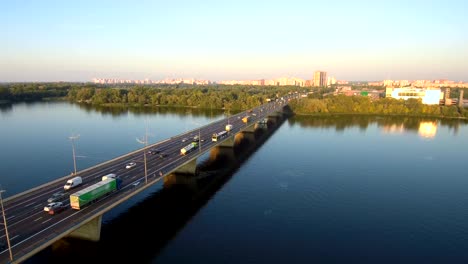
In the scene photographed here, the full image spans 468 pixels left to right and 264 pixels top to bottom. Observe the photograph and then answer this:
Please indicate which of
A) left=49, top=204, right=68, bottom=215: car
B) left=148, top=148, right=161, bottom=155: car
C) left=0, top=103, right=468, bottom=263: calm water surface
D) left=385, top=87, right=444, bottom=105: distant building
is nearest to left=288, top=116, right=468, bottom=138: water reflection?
left=0, top=103, right=468, bottom=263: calm water surface

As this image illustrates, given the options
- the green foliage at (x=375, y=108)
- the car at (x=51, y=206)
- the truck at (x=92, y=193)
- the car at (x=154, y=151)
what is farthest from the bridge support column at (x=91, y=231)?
the green foliage at (x=375, y=108)

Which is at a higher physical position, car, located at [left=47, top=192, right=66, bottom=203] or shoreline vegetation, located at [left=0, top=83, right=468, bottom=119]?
shoreline vegetation, located at [left=0, top=83, right=468, bottom=119]

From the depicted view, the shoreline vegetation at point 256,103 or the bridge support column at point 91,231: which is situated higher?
the shoreline vegetation at point 256,103

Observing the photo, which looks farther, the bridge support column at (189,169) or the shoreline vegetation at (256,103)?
the shoreline vegetation at (256,103)

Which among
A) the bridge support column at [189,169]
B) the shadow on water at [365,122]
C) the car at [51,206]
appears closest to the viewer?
the car at [51,206]

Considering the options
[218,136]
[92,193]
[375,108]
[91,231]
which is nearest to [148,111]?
[218,136]

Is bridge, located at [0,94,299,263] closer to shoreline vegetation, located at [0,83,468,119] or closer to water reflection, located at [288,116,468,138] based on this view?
water reflection, located at [288,116,468,138]

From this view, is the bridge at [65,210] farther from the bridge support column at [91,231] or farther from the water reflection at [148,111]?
the water reflection at [148,111]
